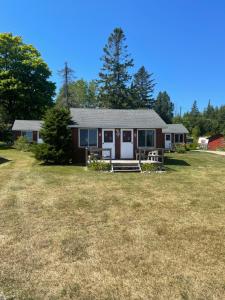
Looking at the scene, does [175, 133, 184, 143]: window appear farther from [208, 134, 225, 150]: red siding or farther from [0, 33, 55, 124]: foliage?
[0, 33, 55, 124]: foliage

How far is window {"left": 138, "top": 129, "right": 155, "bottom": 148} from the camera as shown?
21.0 m

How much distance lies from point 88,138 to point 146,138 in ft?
13.3

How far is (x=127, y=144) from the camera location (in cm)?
2077

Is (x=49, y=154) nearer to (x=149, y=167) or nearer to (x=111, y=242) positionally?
(x=149, y=167)

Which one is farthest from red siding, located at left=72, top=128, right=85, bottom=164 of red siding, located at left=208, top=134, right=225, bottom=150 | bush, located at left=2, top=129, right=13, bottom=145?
red siding, located at left=208, top=134, right=225, bottom=150

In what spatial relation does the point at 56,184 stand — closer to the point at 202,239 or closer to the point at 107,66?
the point at 202,239

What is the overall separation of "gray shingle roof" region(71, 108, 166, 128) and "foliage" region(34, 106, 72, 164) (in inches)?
41.1

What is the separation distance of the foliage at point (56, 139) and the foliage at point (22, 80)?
19822 mm

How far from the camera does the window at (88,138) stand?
20.3 m

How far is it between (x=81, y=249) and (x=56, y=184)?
6968 mm

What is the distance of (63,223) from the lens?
312 inches

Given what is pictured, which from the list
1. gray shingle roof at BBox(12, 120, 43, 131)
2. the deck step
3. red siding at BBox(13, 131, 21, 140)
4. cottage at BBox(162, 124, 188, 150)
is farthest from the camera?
cottage at BBox(162, 124, 188, 150)

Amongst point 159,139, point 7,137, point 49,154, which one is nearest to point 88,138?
point 49,154

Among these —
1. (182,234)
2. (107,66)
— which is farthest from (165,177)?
(107,66)
